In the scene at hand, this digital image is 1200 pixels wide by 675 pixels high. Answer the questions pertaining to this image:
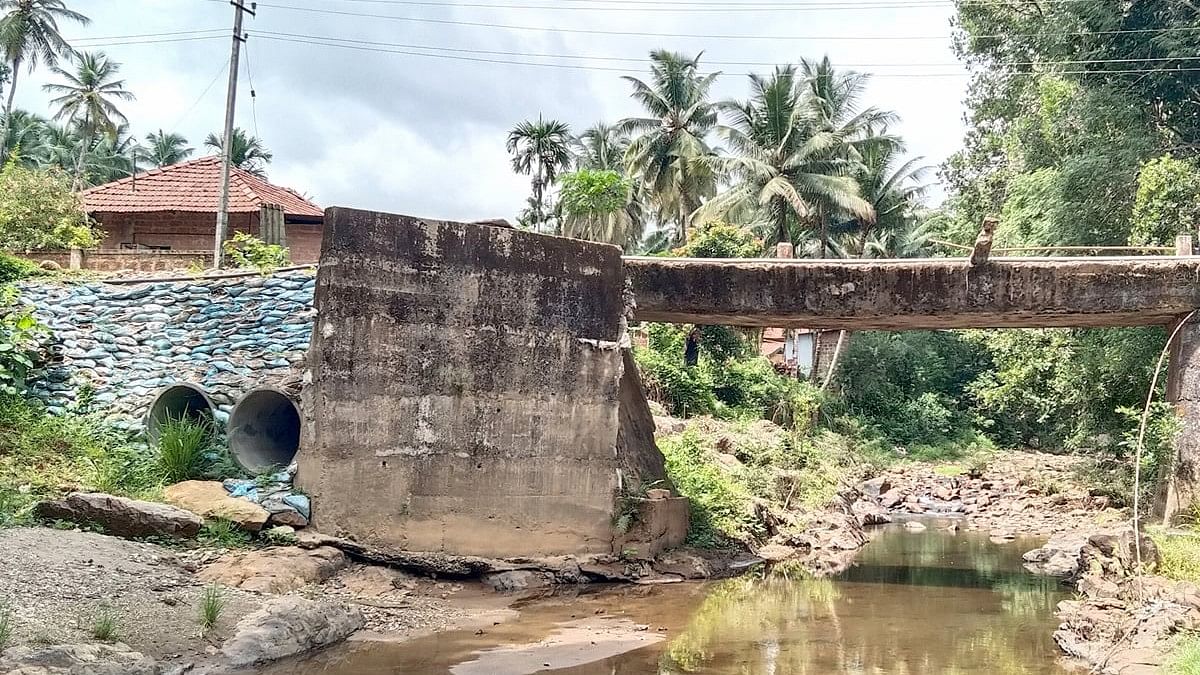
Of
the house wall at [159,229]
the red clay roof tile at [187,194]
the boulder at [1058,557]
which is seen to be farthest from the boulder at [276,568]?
the house wall at [159,229]

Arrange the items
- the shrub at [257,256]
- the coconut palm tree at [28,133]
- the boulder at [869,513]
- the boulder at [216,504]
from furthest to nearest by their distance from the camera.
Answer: the coconut palm tree at [28,133]
the boulder at [869,513]
the shrub at [257,256]
the boulder at [216,504]

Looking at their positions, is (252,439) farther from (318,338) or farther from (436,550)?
(436,550)

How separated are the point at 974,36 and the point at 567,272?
44.2 feet

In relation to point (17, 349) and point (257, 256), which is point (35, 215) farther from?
point (17, 349)

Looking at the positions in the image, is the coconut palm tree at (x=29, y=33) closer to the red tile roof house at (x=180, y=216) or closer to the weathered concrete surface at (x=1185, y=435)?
the red tile roof house at (x=180, y=216)

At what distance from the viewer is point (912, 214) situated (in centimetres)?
3073

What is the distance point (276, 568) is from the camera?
795 centimetres

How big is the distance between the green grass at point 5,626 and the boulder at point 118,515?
7.95 feet

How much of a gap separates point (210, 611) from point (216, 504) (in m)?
2.40

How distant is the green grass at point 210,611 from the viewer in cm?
640

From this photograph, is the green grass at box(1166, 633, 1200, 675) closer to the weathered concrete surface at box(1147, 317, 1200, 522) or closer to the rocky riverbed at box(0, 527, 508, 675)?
the weathered concrete surface at box(1147, 317, 1200, 522)

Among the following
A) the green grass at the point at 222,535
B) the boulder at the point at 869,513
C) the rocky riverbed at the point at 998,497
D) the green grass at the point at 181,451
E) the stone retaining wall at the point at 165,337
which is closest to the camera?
the green grass at the point at 222,535

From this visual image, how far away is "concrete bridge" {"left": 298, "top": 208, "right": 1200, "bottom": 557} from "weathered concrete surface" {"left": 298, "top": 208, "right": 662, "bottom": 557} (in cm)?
2

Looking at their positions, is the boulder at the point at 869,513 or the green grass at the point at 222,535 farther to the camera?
the boulder at the point at 869,513
